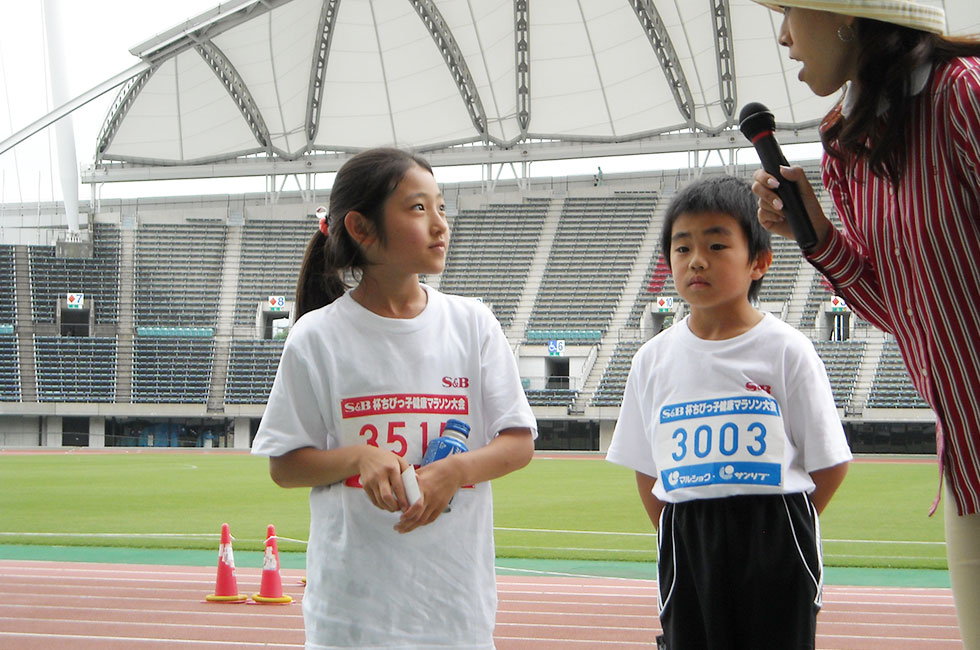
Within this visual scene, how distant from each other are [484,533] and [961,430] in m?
1.11

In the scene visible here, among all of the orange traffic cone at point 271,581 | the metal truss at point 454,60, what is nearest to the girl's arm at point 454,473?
the orange traffic cone at point 271,581

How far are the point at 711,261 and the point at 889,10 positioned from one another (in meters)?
1.00

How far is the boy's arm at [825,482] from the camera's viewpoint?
2.70m

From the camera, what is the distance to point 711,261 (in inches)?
111

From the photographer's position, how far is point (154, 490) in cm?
1936

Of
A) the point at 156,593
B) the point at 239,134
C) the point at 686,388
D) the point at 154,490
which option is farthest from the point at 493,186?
the point at 686,388

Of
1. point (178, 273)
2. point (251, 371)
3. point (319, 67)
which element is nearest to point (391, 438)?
point (319, 67)

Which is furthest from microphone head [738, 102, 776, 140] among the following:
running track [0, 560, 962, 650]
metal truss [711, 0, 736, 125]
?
metal truss [711, 0, 736, 125]

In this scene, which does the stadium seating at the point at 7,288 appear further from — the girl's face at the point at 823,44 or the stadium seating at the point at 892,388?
the girl's face at the point at 823,44

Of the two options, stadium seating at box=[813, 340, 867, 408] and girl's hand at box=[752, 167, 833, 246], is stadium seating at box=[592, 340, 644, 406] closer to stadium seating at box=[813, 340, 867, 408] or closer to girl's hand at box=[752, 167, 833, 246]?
stadium seating at box=[813, 340, 867, 408]

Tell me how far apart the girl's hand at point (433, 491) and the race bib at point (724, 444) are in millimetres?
713

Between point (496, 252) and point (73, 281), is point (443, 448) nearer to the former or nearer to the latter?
point (496, 252)

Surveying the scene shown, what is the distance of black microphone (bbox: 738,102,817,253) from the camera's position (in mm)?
2146

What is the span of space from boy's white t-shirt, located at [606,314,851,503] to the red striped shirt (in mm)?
684
